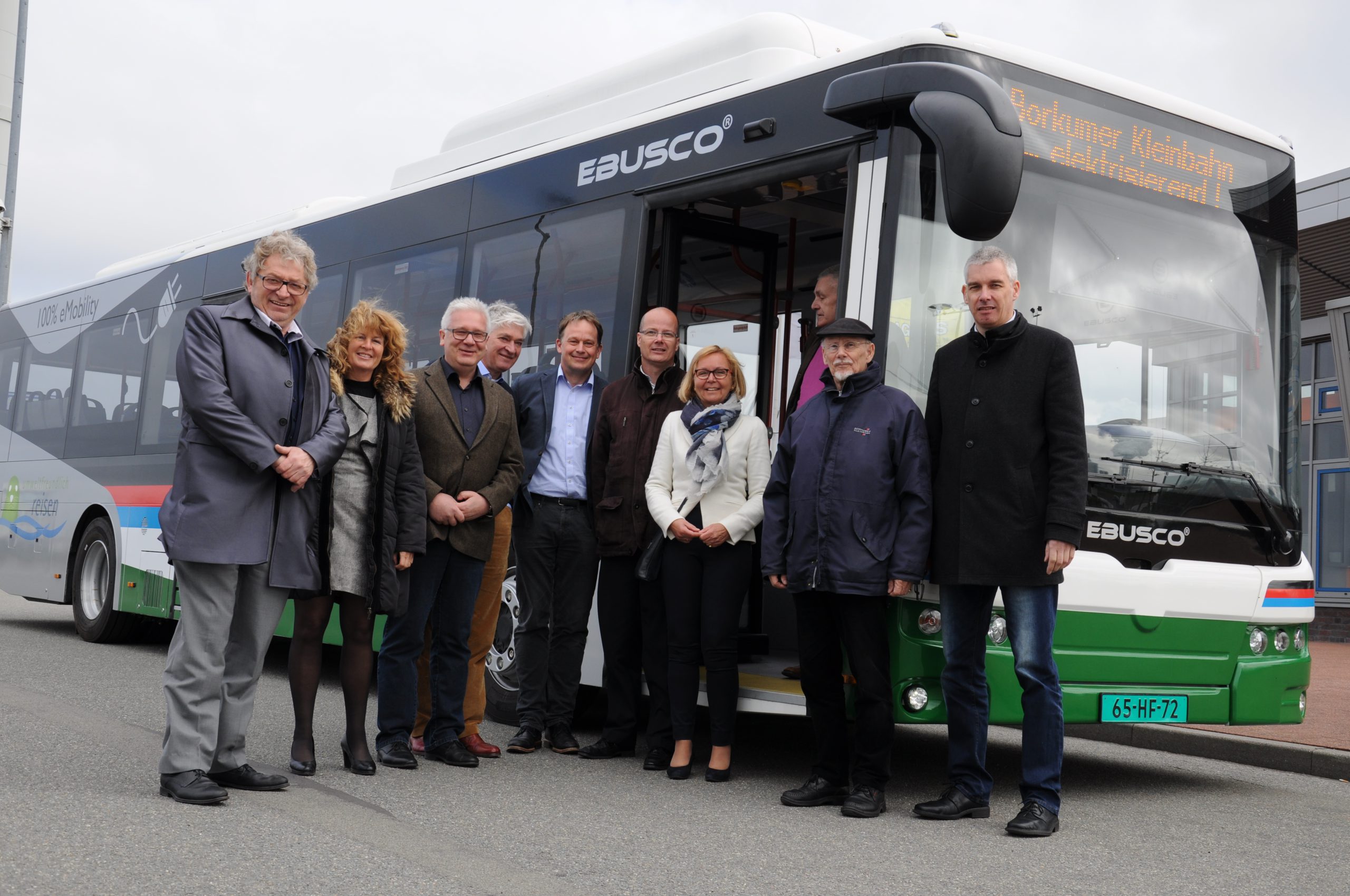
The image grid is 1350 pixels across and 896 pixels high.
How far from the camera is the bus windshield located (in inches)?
222

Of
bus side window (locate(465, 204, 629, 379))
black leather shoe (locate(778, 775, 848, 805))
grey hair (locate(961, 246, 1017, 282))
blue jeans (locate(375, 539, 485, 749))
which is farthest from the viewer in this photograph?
bus side window (locate(465, 204, 629, 379))

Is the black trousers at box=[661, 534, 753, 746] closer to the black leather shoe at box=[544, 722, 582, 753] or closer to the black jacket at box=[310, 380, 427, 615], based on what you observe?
the black leather shoe at box=[544, 722, 582, 753]

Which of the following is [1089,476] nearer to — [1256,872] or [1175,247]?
[1175,247]

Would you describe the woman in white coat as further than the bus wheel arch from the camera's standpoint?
No

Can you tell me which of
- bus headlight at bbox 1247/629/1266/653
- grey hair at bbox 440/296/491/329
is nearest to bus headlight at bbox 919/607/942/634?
bus headlight at bbox 1247/629/1266/653

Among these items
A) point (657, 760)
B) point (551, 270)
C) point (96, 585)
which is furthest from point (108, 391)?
point (657, 760)

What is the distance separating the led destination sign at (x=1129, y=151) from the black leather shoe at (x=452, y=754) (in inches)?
142

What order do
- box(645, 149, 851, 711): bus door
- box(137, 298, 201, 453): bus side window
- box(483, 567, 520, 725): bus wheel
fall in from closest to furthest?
box(645, 149, 851, 711): bus door → box(483, 567, 520, 725): bus wheel → box(137, 298, 201, 453): bus side window

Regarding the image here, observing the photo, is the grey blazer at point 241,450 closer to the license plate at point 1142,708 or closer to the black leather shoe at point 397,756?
the black leather shoe at point 397,756

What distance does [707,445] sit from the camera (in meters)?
6.05

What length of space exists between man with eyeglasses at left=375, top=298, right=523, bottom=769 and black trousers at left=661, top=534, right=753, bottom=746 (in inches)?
34.8

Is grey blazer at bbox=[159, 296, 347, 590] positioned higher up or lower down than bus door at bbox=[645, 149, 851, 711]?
lower down

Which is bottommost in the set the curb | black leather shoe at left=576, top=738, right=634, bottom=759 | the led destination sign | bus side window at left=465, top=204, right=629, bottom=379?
black leather shoe at left=576, top=738, right=634, bottom=759

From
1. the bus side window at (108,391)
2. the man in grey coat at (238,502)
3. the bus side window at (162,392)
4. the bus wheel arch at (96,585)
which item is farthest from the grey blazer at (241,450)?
the bus wheel arch at (96,585)
